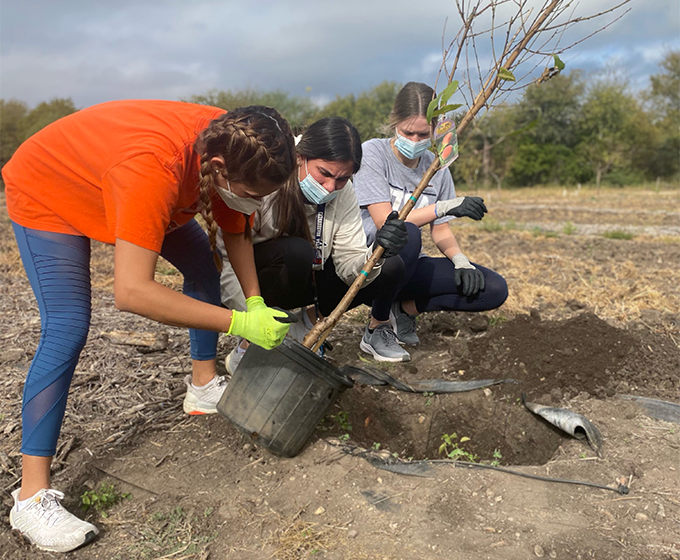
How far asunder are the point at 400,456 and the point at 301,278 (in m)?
0.89

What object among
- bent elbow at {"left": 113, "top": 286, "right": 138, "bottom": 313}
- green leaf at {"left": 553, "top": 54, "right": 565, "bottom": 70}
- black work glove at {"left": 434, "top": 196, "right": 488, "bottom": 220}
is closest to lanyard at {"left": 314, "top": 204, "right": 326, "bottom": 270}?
black work glove at {"left": 434, "top": 196, "right": 488, "bottom": 220}

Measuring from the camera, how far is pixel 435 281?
2.98m

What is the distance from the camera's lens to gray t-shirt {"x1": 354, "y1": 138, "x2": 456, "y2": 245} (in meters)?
2.87

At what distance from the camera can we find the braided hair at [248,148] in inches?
57.4

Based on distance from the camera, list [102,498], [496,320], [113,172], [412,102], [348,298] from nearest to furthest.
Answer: [113,172], [102,498], [348,298], [412,102], [496,320]

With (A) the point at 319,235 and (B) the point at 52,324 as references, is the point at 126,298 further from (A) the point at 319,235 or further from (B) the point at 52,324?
(A) the point at 319,235

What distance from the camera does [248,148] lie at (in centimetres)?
146

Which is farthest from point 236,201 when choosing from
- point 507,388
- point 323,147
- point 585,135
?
point 585,135

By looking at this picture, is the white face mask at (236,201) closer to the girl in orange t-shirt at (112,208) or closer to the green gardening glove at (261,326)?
the girl in orange t-shirt at (112,208)

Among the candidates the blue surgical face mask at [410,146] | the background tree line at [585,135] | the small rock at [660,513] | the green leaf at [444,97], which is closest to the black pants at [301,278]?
the blue surgical face mask at [410,146]

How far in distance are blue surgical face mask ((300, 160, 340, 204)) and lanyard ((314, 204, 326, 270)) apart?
14 cm

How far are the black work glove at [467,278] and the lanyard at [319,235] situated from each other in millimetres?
802

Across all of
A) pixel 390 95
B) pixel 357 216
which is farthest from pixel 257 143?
pixel 390 95

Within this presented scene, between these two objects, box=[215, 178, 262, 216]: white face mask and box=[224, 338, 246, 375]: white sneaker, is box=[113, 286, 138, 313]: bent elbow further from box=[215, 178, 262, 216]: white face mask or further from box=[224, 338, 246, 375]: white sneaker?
box=[224, 338, 246, 375]: white sneaker
